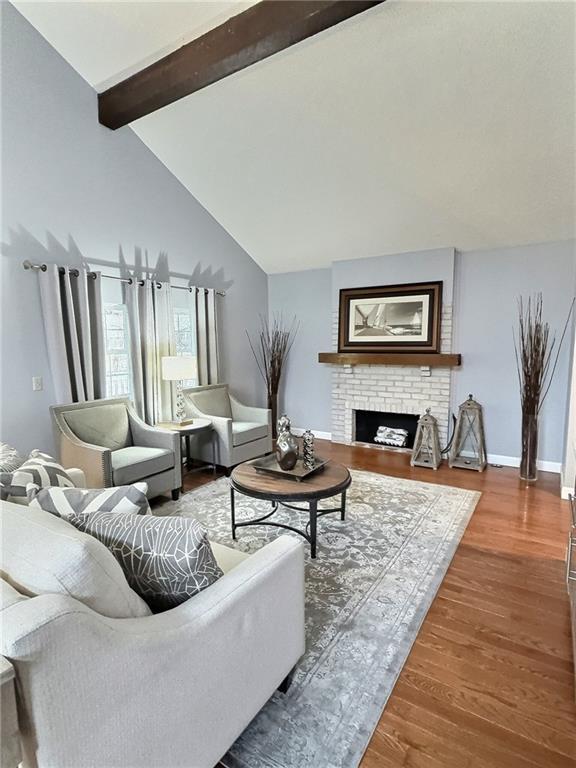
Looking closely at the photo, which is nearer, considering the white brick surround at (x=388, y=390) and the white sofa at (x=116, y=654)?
the white sofa at (x=116, y=654)

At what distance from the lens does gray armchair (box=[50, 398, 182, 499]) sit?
3115 millimetres

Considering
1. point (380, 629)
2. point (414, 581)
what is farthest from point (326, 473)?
point (380, 629)

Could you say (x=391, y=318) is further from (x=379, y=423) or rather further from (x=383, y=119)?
(x=383, y=119)

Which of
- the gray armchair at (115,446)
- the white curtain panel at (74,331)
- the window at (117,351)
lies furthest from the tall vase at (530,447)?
the white curtain panel at (74,331)

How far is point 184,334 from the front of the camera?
4742 millimetres

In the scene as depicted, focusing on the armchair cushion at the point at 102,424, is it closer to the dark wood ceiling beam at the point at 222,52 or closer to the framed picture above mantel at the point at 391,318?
the dark wood ceiling beam at the point at 222,52

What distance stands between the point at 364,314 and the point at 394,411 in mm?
1258

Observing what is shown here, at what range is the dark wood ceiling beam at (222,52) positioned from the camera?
2.50 m

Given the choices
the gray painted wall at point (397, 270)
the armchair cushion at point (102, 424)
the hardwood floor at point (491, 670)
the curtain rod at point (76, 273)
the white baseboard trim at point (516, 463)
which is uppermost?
the gray painted wall at point (397, 270)

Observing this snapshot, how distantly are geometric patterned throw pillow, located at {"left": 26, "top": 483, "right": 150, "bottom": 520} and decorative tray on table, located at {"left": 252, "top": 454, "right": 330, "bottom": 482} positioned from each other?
1351mm

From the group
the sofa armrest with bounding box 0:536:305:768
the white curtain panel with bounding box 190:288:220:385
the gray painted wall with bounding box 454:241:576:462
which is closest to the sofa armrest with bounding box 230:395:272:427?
the white curtain panel with bounding box 190:288:220:385

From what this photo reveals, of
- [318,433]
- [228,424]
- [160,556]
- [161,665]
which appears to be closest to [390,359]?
[318,433]

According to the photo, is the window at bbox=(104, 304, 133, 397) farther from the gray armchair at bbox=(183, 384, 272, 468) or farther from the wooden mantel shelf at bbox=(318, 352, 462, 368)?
the wooden mantel shelf at bbox=(318, 352, 462, 368)

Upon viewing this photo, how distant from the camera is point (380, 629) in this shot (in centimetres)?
197
